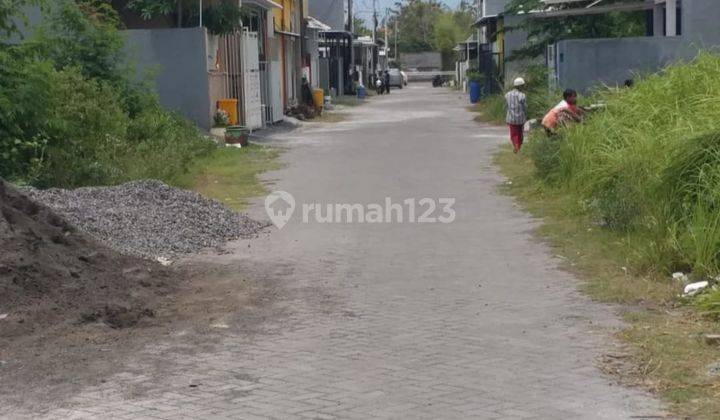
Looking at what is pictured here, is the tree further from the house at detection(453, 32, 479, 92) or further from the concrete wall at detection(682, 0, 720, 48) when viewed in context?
the house at detection(453, 32, 479, 92)

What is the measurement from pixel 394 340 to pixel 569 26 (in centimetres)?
2587

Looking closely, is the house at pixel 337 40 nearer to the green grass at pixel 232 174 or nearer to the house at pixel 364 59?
the house at pixel 364 59

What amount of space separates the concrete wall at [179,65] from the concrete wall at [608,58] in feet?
28.7

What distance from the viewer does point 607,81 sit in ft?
82.1

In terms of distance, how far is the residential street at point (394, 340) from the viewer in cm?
625

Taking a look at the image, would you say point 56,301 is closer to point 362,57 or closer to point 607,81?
point 607,81

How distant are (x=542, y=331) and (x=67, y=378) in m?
3.52

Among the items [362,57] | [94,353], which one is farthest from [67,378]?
[362,57]

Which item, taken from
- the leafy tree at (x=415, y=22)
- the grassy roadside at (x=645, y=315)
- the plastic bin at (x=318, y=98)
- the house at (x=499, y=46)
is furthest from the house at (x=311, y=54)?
the leafy tree at (x=415, y=22)

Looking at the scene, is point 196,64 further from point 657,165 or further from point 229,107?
point 657,165

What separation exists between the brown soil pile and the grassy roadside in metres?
3.87

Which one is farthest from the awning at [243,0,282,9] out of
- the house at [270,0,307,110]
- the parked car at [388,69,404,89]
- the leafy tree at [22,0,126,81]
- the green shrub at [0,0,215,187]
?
the parked car at [388,69,404,89]

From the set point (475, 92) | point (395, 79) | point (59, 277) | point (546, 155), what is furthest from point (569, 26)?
point (395, 79)

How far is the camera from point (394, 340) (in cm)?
775
